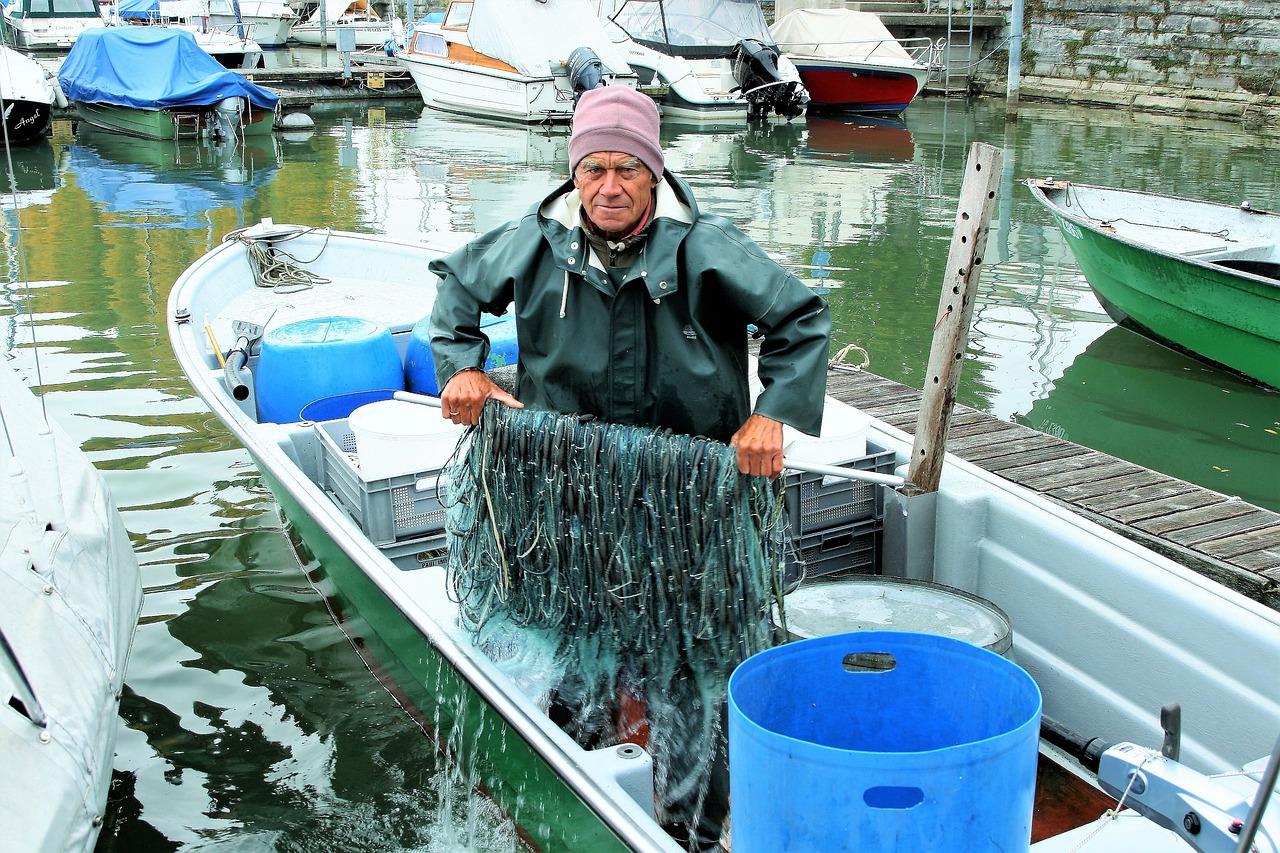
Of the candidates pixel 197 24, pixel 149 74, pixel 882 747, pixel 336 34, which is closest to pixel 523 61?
pixel 149 74

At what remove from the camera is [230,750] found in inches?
184

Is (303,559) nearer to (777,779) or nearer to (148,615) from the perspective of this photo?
(148,615)

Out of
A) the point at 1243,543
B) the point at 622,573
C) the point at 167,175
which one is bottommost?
the point at 1243,543

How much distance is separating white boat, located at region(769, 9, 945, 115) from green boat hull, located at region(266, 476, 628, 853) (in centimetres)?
2355

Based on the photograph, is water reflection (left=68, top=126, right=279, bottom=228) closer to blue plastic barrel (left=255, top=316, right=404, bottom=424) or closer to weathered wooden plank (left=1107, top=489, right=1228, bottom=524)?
blue plastic barrel (left=255, top=316, right=404, bottom=424)

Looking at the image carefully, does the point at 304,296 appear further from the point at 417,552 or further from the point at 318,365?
the point at 417,552

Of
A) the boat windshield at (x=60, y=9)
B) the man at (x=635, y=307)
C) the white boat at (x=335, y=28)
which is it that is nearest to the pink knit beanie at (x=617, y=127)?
the man at (x=635, y=307)

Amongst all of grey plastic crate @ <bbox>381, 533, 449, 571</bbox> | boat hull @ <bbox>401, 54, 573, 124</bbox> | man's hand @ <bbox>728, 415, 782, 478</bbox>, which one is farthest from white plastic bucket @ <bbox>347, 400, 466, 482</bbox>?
boat hull @ <bbox>401, 54, 573, 124</bbox>

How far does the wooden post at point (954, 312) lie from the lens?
159 inches

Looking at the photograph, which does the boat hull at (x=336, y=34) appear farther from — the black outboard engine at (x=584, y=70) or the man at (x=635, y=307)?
the man at (x=635, y=307)

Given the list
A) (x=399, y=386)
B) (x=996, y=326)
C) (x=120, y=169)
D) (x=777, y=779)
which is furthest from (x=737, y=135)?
(x=777, y=779)

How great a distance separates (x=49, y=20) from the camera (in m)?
29.5

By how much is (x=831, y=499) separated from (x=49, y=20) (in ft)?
103

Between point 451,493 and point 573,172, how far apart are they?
3.50 feet
